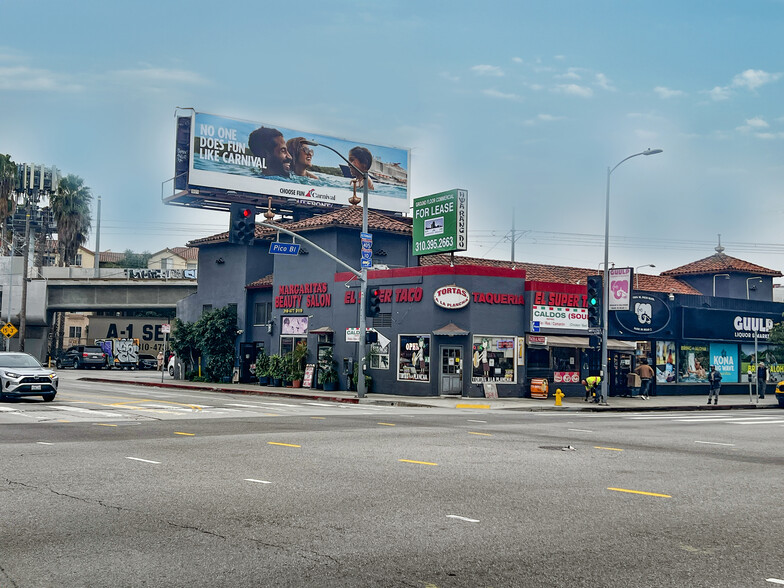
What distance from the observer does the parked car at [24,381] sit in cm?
2534

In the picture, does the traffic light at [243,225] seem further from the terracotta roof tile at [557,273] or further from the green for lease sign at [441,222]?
the terracotta roof tile at [557,273]

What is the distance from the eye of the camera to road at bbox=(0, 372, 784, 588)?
6656 mm

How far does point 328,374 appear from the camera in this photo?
4006cm

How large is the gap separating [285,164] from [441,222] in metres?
20.2

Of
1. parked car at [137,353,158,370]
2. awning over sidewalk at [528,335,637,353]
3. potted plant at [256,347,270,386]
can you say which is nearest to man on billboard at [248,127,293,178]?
potted plant at [256,347,270,386]

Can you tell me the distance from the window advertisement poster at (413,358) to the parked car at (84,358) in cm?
3866

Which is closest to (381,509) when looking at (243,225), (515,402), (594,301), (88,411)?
(88,411)

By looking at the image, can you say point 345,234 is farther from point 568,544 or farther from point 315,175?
point 568,544

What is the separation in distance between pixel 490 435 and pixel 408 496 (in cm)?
828

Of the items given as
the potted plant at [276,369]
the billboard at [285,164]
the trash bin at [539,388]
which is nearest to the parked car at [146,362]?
the billboard at [285,164]

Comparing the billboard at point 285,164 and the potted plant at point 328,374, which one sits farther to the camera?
the billboard at point 285,164

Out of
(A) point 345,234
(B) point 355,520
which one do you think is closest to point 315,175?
(A) point 345,234

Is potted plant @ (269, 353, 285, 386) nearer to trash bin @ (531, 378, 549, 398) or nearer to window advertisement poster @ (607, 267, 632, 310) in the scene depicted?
trash bin @ (531, 378, 549, 398)

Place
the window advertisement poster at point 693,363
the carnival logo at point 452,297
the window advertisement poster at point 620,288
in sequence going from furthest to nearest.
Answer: the window advertisement poster at point 693,363 < the carnival logo at point 452,297 < the window advertisement poster at point 620,288
